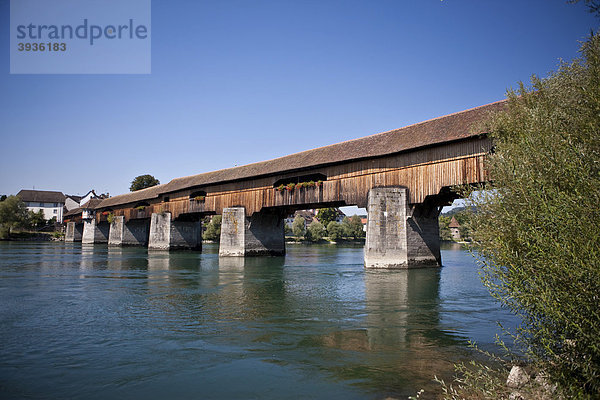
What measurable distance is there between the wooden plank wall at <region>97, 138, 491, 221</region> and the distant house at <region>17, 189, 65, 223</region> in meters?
69.1

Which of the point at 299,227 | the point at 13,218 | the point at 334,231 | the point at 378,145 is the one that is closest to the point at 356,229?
the point at 334,231

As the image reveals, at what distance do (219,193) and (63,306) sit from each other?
63.6 feet

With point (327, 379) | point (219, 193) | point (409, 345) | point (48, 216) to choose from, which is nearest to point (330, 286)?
point (409, 345)

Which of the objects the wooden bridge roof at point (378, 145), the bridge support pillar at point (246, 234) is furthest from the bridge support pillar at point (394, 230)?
the bridge support pillar at point (246, 234)

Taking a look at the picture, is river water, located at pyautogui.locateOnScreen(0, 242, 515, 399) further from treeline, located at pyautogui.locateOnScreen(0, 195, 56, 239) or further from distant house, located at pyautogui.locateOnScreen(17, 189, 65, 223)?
distant house, located at pyautogui.locateOnScreen(17, 189, 65, 223)

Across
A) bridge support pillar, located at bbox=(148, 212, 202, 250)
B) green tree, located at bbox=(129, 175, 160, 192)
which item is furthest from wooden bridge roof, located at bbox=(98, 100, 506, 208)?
green tree, located at bbox=(129, 175, 160, 192)

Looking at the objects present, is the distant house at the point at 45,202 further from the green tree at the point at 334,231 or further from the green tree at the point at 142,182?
the green tree at the point at 334,231

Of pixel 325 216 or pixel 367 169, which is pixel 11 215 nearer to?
pixel 325 216

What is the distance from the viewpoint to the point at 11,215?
190 feet

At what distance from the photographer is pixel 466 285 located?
14273mm

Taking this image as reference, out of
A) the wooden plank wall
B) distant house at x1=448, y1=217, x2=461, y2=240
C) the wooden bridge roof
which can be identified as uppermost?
the wooden bridge roof

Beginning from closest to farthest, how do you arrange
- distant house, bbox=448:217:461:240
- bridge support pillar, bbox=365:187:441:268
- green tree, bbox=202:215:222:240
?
bridge support pillar, bbox=365:187:441:268, green tree, bbox=202:215:222:240, distant house, bbox=448:217:461:240

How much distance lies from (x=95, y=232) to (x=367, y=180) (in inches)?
1668

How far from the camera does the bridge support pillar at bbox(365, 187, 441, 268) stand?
1789 cm
